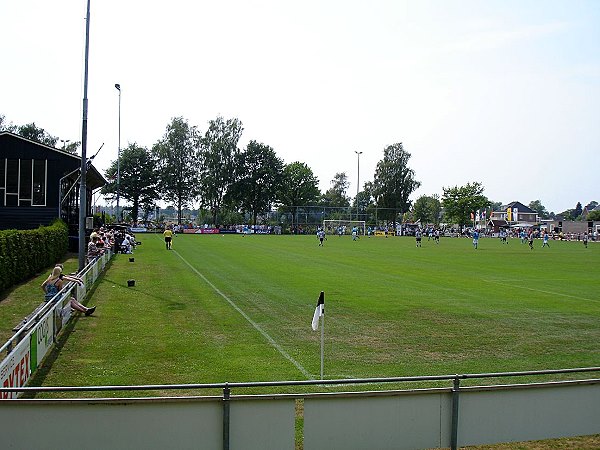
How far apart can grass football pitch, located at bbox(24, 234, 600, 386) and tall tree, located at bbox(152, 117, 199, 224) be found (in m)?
80.7

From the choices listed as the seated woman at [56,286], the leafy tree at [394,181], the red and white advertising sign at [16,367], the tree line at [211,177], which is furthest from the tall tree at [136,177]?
the red and white advertising sign at [16,367]

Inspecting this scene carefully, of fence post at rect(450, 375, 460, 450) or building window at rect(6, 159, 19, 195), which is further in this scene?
building window at rect(6, 159, 19, 195)

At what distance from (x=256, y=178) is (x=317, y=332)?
99645 millimetres

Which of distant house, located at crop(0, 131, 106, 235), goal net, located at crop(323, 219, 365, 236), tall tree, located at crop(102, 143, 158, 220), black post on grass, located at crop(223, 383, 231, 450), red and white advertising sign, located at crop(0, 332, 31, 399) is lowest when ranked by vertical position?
red and white advertising sign, located at crop(0, 332, 31, 399)

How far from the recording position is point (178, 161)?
355 feet

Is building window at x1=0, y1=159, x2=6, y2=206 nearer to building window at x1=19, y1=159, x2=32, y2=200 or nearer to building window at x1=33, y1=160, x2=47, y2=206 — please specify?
building window at x1=19, y1=159, x2=32, y2=200

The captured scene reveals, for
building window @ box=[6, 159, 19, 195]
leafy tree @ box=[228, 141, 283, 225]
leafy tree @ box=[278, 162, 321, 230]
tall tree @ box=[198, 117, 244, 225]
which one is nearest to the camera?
building window @ box=[6, 159, 19, 195]

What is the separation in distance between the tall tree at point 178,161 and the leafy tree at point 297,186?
59.0 feet

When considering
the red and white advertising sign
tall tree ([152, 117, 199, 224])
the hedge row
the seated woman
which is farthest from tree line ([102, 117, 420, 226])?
the red and white advertising sign

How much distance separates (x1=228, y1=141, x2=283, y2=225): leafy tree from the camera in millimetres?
111188

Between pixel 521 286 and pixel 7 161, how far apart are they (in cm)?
3104

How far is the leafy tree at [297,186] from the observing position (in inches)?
4796

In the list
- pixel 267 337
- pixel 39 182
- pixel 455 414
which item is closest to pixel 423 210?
pixel 39 182

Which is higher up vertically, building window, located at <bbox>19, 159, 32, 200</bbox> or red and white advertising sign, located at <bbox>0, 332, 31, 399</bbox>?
building window, located at <bbox>19, 159, 32, 200</bbox>
